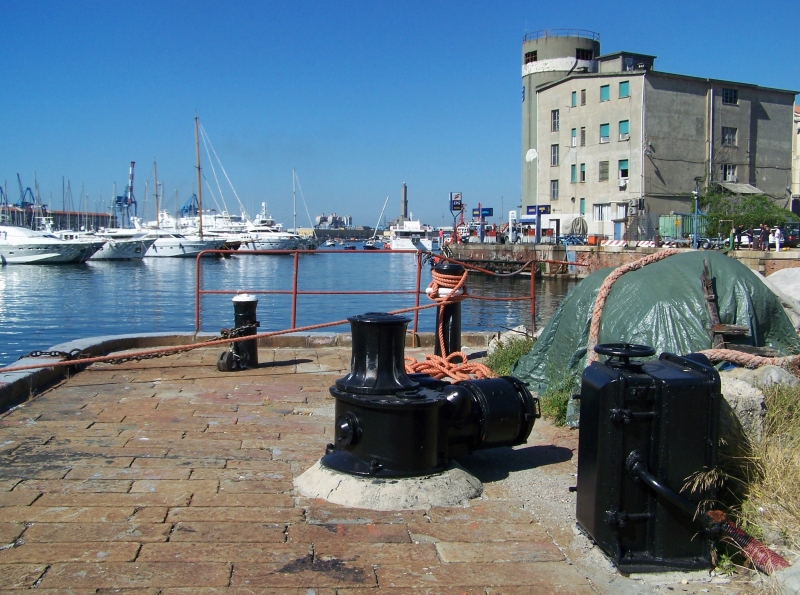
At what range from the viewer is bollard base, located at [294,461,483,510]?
4113 mm

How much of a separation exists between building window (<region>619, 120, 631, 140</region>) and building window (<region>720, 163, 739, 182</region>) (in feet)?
24.9

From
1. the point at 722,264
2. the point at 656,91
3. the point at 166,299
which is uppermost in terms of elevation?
the point at 656,91

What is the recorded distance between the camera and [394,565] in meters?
3.42

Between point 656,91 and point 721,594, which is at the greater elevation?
point 656,91

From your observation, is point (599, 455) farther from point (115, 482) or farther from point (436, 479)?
point (115, 482)

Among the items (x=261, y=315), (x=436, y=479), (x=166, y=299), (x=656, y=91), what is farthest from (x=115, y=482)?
(x=656, y=91)

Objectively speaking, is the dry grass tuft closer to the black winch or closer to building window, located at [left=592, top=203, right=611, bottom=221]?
the black winch

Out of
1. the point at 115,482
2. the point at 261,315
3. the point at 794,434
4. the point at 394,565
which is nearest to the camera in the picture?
the point at 394,565

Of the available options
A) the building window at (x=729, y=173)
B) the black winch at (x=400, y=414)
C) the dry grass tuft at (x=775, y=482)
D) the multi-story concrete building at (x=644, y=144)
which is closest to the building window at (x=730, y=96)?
the multi-story concrete building at (x=644, y=144)

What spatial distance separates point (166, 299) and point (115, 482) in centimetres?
3097

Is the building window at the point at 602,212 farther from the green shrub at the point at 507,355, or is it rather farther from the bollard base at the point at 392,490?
the bollard base at the point at 392,490

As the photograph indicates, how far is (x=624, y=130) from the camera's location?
4844 cm

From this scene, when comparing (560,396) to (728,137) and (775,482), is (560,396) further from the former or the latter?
(728,137)

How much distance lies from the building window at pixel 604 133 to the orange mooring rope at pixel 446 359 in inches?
1749
